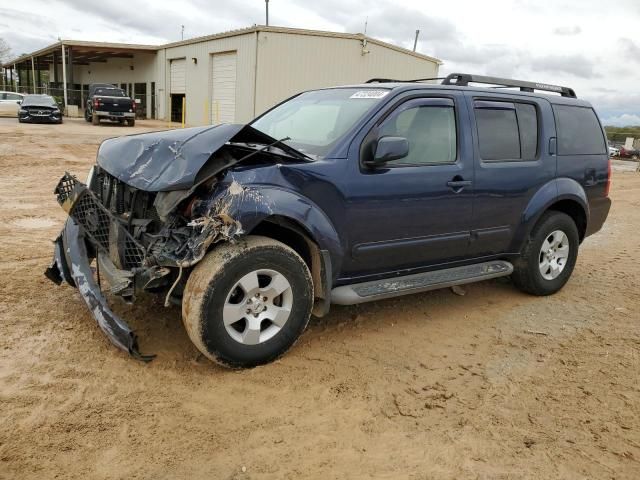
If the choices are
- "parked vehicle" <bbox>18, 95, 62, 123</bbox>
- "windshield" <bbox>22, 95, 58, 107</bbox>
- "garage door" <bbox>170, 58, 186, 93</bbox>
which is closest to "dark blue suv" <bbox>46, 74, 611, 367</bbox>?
"parked vehicle" <bbox>18, 95, 62, 123</bbox>

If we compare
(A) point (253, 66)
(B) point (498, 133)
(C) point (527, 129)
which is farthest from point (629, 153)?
(B) point (498, 133)

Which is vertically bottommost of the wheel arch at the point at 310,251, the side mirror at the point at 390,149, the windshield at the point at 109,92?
the wheel arch at the point at 310,251

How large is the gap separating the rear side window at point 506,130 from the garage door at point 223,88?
22.3m

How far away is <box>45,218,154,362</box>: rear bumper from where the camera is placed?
3.43 meters

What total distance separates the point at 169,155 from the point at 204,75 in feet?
88.9

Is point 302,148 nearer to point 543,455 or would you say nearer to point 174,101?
point 543,455

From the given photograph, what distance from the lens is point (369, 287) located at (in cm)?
412

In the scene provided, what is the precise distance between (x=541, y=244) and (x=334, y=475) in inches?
136

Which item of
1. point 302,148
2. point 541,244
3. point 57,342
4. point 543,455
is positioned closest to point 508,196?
point 541,244

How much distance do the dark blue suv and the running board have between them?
0.02m

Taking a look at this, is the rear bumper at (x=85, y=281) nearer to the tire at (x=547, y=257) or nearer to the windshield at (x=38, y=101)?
the tire at (x=547, y=257)

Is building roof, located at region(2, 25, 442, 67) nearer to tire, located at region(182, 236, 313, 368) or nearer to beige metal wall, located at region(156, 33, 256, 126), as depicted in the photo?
beige metal wall, located at region(156, 33, 256, 126)

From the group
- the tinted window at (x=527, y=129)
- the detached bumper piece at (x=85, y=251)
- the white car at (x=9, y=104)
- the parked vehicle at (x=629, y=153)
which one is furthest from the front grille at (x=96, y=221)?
the white car at (x=9, y=104)

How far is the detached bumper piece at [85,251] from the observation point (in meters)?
3.46
